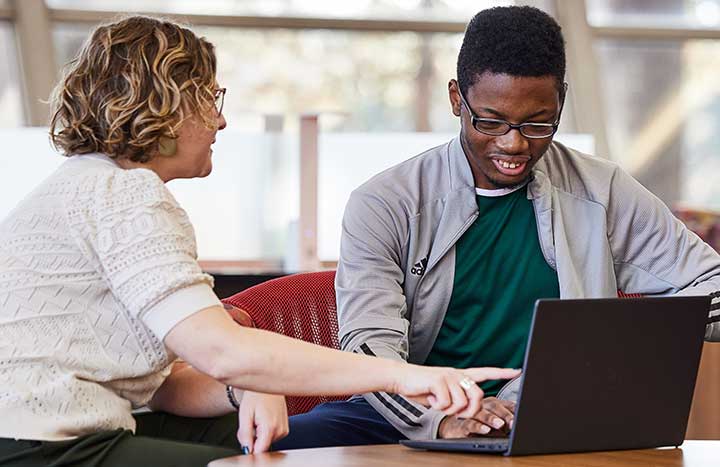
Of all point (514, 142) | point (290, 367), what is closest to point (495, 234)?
point (514, 142)

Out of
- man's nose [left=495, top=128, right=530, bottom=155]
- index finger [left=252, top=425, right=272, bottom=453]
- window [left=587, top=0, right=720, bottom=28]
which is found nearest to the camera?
index finger [left=252, top=425, right=272, bottom=453]

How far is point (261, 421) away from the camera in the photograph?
5.68 feet

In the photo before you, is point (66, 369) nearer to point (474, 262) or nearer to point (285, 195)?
point (474, 262)

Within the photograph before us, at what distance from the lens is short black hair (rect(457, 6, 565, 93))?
2.16 m

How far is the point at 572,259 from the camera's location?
89.6 inches

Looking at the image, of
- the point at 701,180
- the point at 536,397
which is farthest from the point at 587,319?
the point at 701,180

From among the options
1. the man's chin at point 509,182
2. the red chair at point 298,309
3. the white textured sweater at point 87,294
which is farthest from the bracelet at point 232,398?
the man's chin at point 509,182

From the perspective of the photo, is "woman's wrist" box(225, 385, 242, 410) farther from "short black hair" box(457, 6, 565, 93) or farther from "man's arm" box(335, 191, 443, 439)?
"short black hair" box(457, 6, 565, 93)

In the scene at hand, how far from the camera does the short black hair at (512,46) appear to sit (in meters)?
2.16

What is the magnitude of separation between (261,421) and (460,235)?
0.69m

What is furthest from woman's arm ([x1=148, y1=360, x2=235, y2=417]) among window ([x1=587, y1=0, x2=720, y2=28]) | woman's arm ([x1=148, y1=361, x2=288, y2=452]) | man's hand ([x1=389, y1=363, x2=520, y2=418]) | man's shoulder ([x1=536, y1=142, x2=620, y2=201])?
window ([x1=587, y1=0, x2=720, y2=28])

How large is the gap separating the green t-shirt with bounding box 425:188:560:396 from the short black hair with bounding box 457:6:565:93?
0.30m

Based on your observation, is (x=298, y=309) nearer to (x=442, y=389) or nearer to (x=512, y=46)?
(x=512, y=46)

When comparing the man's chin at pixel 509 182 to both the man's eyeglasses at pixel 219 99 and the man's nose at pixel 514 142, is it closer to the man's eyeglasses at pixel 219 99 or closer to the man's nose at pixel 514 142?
the man's nose at pixel 514 142
